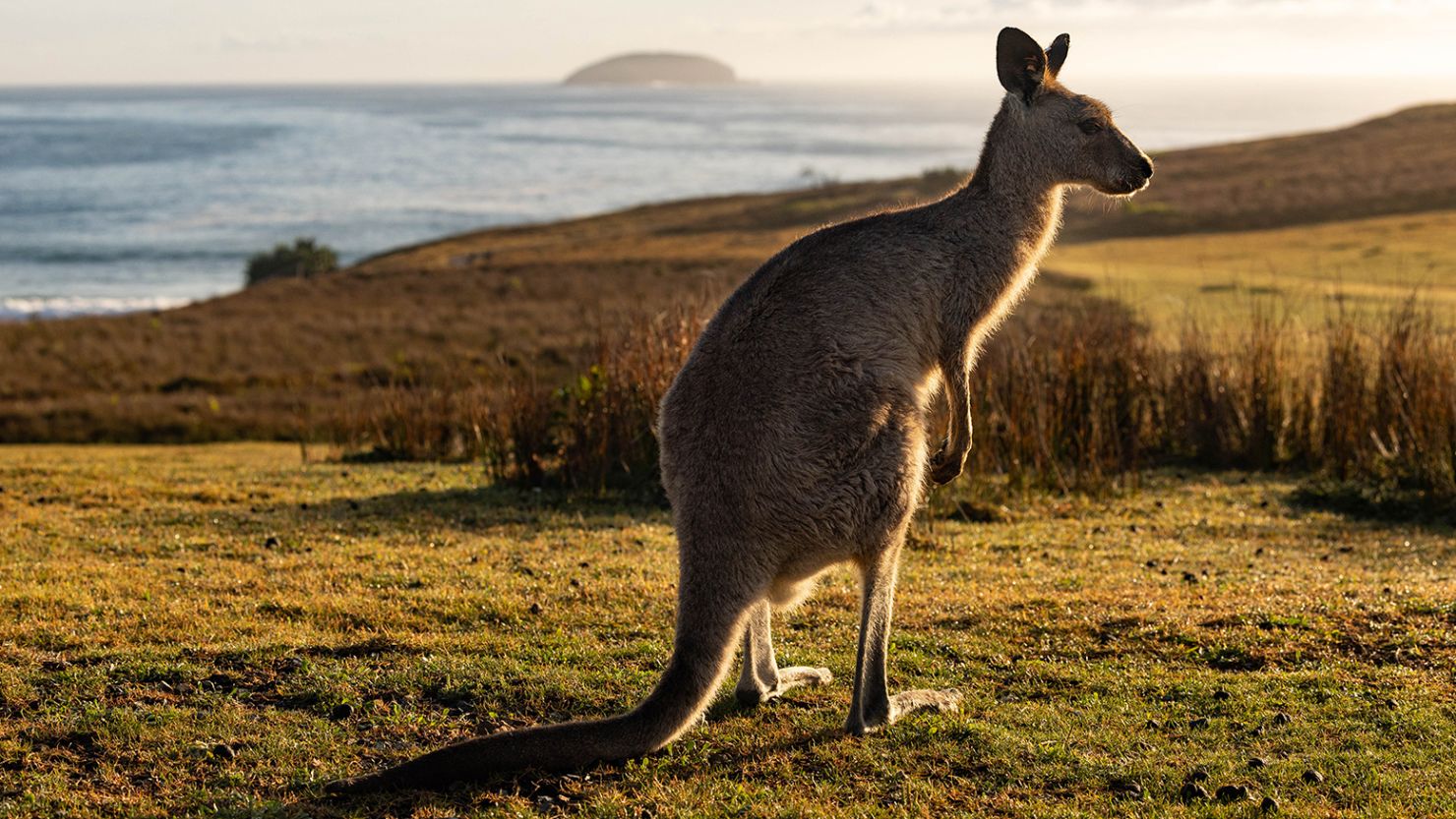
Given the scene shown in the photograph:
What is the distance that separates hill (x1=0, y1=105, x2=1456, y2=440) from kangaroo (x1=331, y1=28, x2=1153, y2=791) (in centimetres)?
155

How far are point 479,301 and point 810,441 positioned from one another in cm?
2949

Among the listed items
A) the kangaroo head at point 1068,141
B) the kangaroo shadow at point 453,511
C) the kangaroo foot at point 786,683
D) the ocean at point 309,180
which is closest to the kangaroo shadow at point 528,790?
the kangaroo foot at point 786,683

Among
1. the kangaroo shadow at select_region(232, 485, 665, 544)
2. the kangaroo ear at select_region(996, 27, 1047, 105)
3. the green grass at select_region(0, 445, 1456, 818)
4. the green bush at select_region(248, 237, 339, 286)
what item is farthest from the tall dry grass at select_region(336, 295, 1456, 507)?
the green bush at select_region(248, 237, 339, 286)

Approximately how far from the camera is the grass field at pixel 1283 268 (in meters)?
16.8

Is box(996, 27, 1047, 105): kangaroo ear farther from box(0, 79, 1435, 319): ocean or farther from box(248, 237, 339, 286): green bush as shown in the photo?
box(248, 237, 339, 286): green bush

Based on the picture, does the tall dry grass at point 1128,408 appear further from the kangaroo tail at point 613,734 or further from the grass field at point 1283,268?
the kangaroo tail at point 613,734

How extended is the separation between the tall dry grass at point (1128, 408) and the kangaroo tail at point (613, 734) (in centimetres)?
572

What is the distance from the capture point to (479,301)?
3303 cm

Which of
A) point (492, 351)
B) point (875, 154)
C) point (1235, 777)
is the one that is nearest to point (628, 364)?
point (1235, 777)

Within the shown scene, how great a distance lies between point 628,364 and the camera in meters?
10.3

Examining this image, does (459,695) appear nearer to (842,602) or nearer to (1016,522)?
(842,602)

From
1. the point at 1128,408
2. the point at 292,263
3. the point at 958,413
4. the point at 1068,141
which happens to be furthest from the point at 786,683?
the point at 292,263

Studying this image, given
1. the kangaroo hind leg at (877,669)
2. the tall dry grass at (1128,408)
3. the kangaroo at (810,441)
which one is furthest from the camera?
the tall dry grass at (1128,408)

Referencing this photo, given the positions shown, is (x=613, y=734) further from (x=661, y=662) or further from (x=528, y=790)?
(x=661, y=662)
